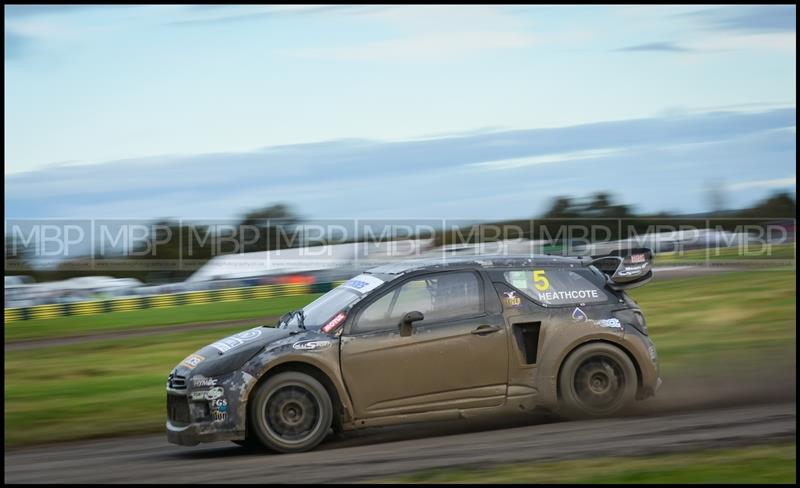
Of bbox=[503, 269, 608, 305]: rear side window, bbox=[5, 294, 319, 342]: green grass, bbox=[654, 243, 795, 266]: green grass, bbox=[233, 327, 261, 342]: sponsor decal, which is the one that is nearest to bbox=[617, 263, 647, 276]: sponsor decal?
bbox=[503, 269, 608, 305]: rear side window

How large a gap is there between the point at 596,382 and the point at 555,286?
933 mm

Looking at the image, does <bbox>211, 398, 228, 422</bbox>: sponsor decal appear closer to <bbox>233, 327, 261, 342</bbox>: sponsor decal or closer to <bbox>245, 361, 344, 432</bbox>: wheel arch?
<bbox>245, 361, 344, 432</bbox>: wheel arch

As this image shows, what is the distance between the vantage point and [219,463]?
7.51m

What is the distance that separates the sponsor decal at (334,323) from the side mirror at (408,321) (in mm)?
505

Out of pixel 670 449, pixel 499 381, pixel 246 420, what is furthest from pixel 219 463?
pixel 670 449

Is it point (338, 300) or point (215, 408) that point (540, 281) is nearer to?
point (338, 300)

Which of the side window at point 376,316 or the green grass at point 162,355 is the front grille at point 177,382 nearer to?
the side window at point 376,316

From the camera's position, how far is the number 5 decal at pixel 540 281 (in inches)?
341

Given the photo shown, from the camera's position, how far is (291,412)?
25.9 ft

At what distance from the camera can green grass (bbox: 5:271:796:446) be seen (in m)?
10.8

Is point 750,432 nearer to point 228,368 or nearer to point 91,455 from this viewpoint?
point 228,368

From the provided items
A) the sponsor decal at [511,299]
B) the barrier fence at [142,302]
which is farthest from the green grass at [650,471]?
the barrier fence at [142,302]

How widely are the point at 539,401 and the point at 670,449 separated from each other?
5.26ft

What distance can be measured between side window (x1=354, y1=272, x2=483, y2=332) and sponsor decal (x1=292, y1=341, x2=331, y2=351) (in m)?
0.31
